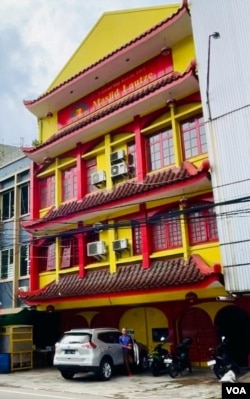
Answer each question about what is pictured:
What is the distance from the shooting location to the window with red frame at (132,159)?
1811 centimetres

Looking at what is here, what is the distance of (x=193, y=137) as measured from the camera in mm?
16531

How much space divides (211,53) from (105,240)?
8281 mm

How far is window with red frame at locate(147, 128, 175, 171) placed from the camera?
56.3 feet

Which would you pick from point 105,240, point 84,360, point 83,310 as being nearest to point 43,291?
point 83,310

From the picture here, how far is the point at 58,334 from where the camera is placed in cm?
2069

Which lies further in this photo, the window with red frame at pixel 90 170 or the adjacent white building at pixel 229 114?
the window with red frame at pixel 90 170

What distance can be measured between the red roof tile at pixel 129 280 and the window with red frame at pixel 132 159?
12.1 feet

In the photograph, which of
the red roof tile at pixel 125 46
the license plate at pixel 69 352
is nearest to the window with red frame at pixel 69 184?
the red roof tile at pixel 125 46

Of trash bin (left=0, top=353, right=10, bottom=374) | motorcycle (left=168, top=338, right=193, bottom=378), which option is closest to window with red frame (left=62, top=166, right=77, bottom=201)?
trash bin (left=0, top=353, right=10, bottom=374)

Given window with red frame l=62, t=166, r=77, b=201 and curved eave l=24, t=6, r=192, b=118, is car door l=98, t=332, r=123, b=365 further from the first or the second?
curved eave l=24, t=6, r=192, b=118

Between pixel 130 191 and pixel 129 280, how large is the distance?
328cm

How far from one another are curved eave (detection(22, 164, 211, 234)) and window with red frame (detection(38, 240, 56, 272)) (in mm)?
734

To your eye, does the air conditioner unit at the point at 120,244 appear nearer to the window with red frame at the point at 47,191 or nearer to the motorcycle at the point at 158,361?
the motorcycle at the point at 158,361

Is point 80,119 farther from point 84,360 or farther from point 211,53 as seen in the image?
point 84,360
